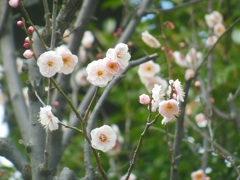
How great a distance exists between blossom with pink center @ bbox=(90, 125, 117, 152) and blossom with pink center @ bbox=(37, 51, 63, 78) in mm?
207

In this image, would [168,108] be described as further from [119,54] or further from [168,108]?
[119,54]

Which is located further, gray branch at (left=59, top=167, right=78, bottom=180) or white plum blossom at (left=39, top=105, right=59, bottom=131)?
gray branch at (left=59, top=167, right=78, bottom=180)

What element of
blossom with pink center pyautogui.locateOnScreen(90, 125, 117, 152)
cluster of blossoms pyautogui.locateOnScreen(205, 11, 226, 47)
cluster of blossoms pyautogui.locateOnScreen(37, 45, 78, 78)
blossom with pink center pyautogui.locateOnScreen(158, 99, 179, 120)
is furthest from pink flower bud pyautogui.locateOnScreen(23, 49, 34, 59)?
cluster of blossoms pyautogui.locateOnScreen(205, 11, 226, 47)

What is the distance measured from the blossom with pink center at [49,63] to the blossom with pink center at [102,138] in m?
0.21

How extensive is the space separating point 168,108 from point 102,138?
21 centimetres

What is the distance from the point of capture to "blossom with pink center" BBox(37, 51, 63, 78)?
1.66m

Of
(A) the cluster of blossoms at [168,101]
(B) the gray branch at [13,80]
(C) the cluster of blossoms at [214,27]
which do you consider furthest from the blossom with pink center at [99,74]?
(C) the cluster of blossoms at [214,27]

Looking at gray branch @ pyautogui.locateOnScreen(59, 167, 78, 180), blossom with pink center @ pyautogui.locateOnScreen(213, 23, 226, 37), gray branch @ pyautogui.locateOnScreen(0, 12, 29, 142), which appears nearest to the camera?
gray branch @ pyautogui.locateOnScreen(59, 167, 78, 180)

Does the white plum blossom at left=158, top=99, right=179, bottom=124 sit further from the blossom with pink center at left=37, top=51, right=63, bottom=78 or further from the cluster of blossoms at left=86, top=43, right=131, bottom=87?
the blossom with pink center at left=37, top=51, right=63, bottom=78

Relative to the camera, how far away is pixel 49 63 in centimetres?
166

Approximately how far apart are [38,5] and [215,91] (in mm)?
1170

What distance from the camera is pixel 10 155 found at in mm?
1950

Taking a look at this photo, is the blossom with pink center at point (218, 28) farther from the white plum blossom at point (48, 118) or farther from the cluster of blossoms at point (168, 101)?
the white plum blossom at point (48, 118)

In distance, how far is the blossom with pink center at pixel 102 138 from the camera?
5.54ft
